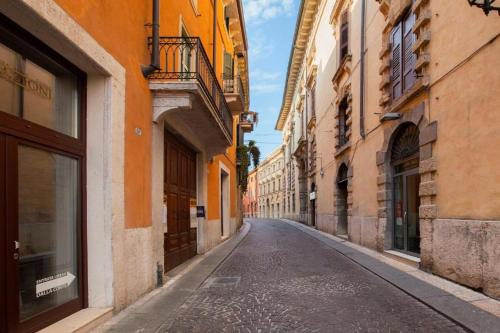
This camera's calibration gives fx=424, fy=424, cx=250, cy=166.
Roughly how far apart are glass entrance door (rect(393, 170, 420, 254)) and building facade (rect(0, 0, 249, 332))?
18.6 ft

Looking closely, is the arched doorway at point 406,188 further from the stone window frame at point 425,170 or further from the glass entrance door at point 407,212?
the stone window frame at point 425,170

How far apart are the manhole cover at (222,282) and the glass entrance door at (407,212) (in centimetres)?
480

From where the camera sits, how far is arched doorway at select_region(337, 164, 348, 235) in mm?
19344

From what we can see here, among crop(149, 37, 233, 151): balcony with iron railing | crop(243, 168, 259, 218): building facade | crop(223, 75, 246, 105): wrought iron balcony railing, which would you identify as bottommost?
crop(243, 168, 259, 218): building facade

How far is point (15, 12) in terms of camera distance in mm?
3777

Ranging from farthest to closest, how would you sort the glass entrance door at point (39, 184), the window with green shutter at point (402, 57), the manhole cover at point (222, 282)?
the window with green shutter at point (402, 57)
the manhole cover at point (222, 282)
the glass entrance door at point (39, 184)

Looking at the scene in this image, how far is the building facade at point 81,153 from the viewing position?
402 cm

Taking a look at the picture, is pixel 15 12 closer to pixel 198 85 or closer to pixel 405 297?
pixel 198 85

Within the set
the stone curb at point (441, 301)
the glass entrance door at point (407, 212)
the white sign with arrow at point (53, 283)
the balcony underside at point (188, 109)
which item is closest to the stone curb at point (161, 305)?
the white sign with arrow at point (53, 283)

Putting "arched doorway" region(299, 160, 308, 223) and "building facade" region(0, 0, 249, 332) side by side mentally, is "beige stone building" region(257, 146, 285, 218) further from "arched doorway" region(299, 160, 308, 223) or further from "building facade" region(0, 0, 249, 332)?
"building facade" region(0, 0, 249, 332)

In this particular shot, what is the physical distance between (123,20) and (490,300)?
6.62 m

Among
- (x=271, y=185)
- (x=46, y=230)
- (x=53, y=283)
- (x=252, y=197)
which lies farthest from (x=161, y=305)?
(x=252, y=197)

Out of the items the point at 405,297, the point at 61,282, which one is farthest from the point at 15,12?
the point at 405,297

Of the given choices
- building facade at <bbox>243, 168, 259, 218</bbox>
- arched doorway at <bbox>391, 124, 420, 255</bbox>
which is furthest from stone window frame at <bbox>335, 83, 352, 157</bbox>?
building facade at <bbox>243, 168, 259, 218</bbox>
